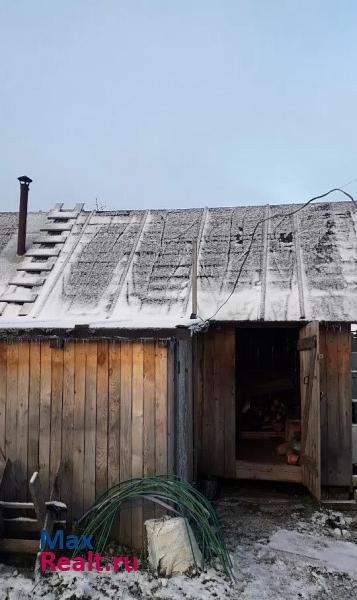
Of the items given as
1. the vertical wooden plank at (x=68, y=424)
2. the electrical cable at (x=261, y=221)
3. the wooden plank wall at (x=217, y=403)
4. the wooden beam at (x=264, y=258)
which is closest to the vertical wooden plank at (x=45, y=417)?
the vertical wooden plank at (x=68, y=424)

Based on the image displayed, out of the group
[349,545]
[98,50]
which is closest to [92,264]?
[349,545]

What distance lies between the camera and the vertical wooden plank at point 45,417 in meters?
5.06

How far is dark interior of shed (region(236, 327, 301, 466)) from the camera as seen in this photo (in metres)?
7.89

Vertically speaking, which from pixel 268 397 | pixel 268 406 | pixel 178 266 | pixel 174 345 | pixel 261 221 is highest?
pixel 261 221

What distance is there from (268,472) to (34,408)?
12.3 ft

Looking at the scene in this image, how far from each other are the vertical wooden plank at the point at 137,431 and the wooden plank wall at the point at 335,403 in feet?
9.84

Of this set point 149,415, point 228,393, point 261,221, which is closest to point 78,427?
point 149,415

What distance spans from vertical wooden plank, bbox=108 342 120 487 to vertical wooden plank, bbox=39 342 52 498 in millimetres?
725

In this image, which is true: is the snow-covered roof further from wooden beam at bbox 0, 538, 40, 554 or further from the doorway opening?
the doorway opening

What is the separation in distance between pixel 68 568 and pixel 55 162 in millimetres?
189061

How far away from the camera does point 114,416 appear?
4973 mm

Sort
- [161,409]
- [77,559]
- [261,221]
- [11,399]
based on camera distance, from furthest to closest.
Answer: [261,221]
[11,399]
[161,409]
[77,559]

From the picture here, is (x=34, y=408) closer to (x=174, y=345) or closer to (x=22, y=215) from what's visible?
(x=174, y=345)

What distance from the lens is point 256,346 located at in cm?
1140
